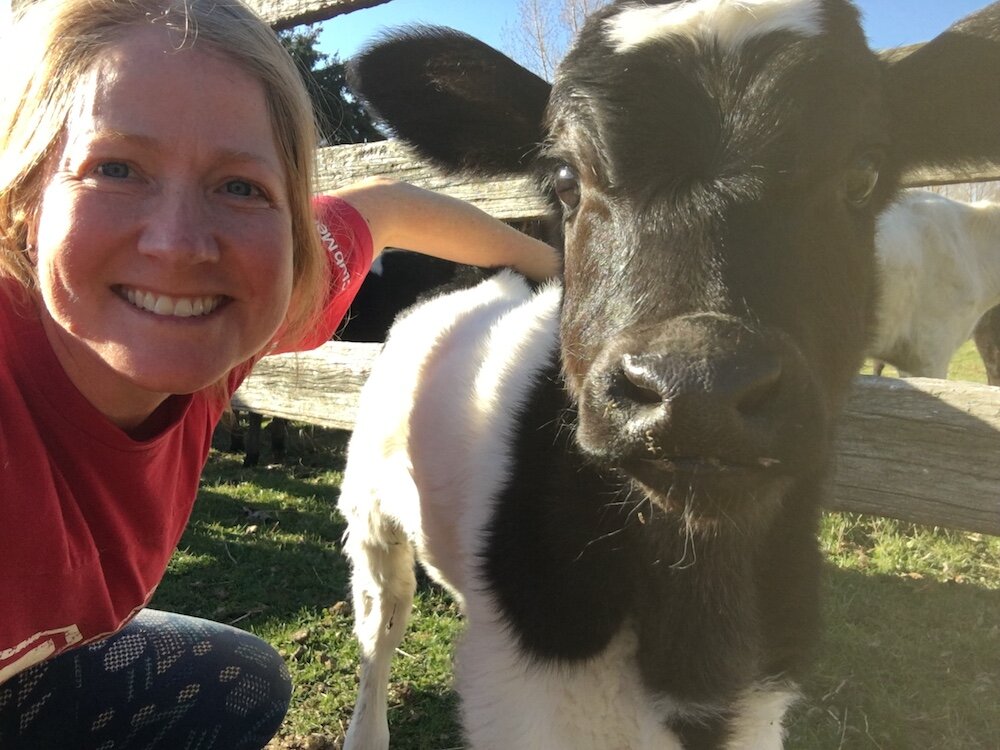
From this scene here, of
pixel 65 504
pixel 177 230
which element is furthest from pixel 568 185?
pixel 65 504

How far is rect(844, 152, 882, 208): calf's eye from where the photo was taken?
5.64 ft

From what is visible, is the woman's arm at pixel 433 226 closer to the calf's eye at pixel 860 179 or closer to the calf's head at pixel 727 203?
the calf's head at pixel 727 203

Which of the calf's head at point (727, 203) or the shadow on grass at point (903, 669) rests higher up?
the calf's head at point (727, 203)

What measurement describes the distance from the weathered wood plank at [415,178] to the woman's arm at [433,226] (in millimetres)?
214

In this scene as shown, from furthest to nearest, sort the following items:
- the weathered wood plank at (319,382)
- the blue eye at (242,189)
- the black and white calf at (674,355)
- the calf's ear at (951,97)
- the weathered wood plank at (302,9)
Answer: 1. the weathered wood plank at (319,382)
2. the weathered wood plank at (302,9)
3. the calf's ear at (951,97)
4. the blue eye at (242,189)
5. the black and white calf at (674,355)

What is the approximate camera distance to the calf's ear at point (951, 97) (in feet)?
6.20

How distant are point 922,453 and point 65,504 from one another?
216 cm

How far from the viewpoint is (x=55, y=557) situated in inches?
58.9

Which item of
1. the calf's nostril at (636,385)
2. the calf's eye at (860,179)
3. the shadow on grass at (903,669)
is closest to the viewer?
the calf's nostril at (636,385)

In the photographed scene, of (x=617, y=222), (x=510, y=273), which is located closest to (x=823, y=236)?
(x=617, y=222)

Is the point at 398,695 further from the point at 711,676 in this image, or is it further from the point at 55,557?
the point at 55,557

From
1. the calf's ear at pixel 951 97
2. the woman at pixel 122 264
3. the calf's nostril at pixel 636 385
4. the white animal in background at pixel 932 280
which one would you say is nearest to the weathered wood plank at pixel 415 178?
the calf's ear at pixel 951 97

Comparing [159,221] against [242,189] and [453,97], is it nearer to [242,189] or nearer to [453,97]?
[242,189]

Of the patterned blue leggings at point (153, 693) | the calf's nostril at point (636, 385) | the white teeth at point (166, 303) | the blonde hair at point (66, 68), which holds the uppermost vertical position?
the blonde hair at point (66, 68)
